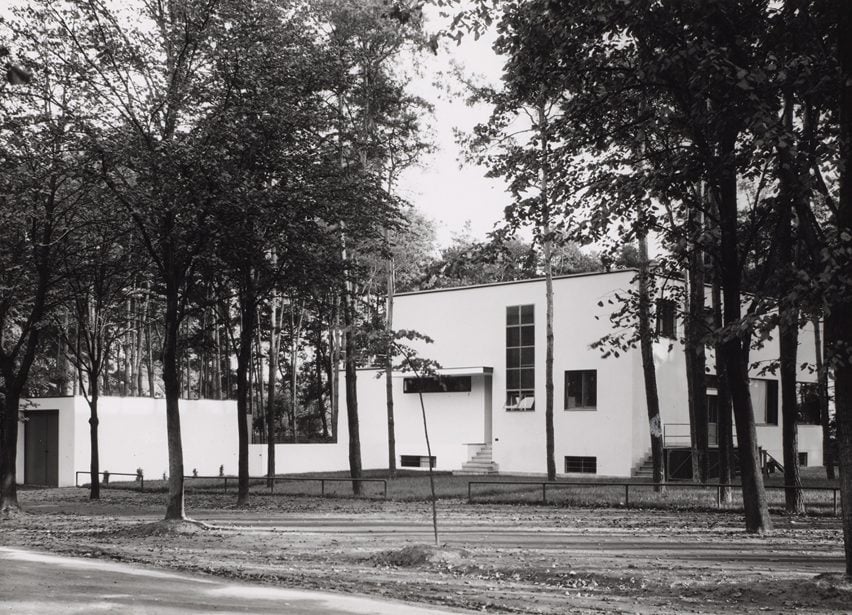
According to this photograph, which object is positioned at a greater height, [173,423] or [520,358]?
[520,358]

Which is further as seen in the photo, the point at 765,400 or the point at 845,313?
the point at 765,400

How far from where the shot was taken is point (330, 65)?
1894 centimetres

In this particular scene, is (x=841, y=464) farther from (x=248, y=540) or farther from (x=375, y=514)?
(x=375, y=514)

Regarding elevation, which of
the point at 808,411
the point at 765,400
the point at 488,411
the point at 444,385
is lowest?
the point at 808,411

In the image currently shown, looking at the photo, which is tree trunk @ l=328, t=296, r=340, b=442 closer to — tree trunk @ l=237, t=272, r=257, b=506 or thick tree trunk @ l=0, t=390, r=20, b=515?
tree trunk @ l=237, t=272, r=257, b=506

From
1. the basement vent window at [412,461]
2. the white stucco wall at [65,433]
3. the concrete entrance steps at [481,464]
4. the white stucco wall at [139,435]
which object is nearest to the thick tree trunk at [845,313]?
the concrete entrance steps at [481,464]

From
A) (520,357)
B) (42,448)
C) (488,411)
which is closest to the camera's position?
(42,448)

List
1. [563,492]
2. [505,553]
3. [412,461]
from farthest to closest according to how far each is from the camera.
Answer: [412,461] → [563,492] → [505,553]

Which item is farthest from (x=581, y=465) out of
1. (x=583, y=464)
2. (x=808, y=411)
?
(x=808, y=411)

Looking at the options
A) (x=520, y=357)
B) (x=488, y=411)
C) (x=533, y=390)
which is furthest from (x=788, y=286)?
(x=488, y=411)

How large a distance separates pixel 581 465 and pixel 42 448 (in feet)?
68.3

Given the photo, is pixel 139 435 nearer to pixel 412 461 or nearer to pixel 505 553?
pixel 412 461

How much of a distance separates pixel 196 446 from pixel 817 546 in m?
29.0

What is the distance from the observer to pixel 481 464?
38.2 m
